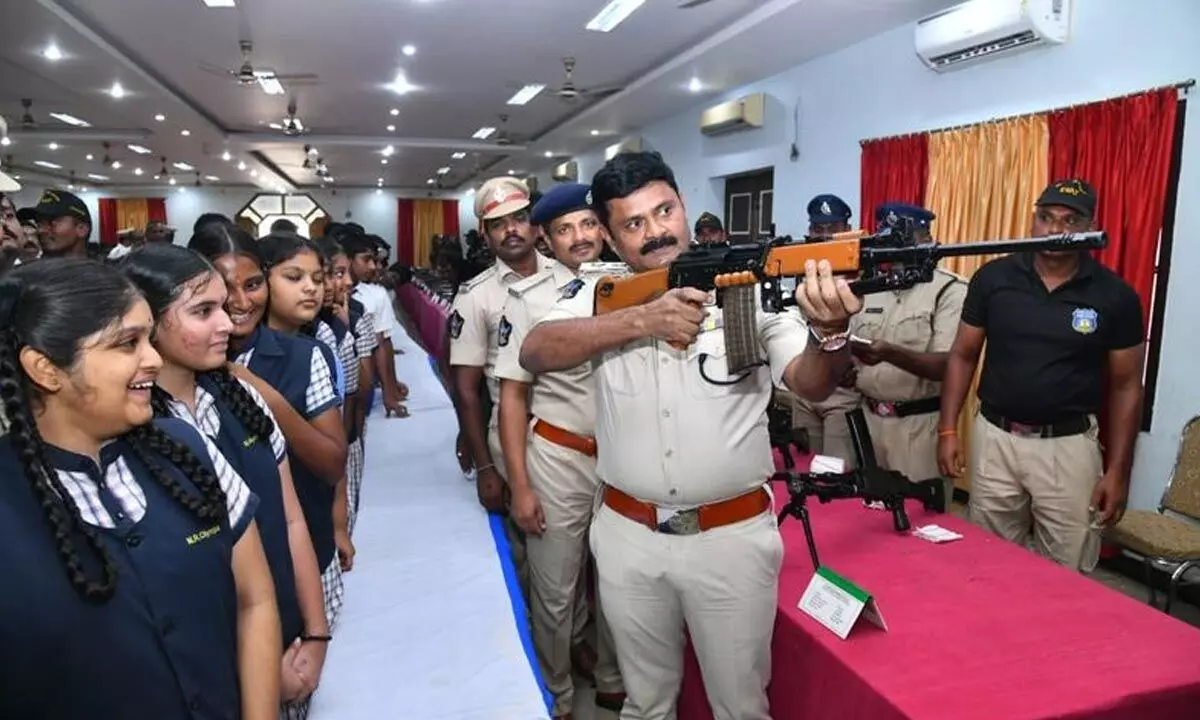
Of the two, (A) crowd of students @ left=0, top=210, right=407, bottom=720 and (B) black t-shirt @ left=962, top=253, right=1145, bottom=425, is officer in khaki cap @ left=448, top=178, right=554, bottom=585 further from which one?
(B) black t-shirt @ left=962, top=253, right=1145, bottom=425

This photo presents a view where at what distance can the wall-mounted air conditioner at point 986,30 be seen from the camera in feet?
13.8

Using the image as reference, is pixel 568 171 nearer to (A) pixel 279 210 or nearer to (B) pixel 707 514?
(A) pixel 279 210

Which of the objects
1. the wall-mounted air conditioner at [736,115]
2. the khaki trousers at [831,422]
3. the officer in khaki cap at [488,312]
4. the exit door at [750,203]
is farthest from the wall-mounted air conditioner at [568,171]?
the officer in khaki cap at [488,312]

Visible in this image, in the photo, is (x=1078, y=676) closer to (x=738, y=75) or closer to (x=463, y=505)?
(x=463, y=505)

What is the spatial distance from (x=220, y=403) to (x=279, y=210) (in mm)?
24491

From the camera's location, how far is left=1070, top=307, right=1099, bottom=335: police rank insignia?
2.45 meters

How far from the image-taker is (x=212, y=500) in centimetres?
103

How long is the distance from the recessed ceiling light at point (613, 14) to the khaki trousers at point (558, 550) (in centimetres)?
415

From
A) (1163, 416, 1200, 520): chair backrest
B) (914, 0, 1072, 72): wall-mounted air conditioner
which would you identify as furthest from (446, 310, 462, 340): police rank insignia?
(914, 0, 1072, 72): wall-mounted air conditioner

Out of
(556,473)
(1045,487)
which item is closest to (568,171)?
(1045,487)

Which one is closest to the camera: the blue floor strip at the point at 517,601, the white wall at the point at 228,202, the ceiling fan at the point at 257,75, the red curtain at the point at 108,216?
the blue floor strip at the point at 517,601

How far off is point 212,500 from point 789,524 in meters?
1.75

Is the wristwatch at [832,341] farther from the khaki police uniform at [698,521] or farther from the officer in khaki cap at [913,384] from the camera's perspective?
the officer in khaki cap at [913,384]

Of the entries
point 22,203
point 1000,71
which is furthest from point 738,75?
point 22,203
